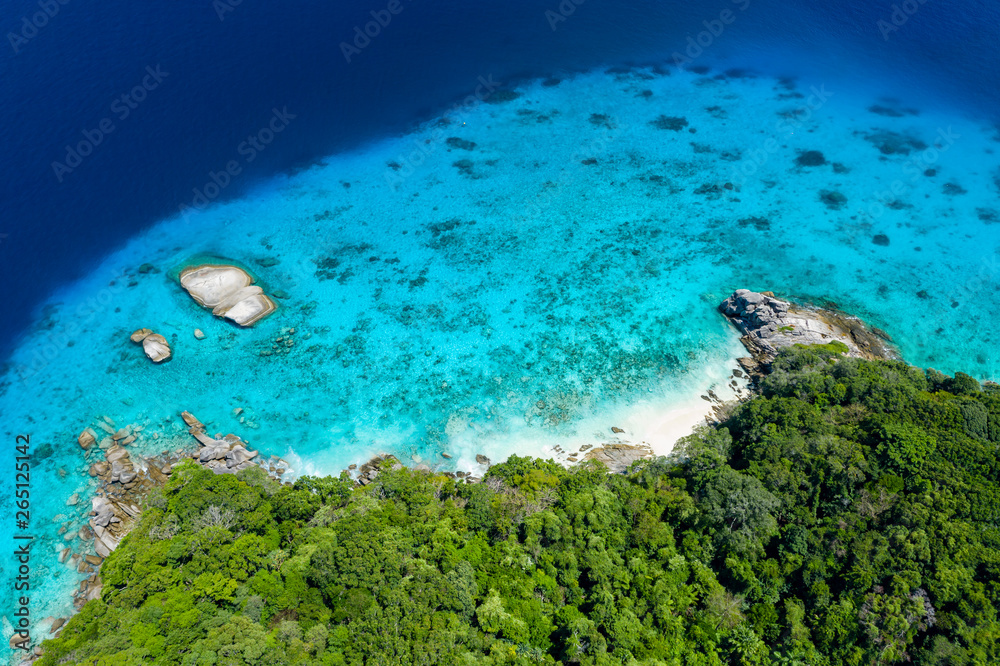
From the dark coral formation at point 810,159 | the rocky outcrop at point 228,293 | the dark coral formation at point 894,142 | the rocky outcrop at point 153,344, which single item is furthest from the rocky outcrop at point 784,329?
the rocky outcrop at point 153,344

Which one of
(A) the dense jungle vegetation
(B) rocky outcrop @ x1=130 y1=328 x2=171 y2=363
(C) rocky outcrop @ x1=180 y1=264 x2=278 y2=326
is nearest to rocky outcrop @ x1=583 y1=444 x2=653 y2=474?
(A) the dense jungle vegetation

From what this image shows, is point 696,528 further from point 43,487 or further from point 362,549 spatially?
point 43,487

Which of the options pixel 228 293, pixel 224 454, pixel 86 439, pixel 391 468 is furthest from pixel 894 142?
pixel 86 439

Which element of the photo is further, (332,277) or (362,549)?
(332,277)

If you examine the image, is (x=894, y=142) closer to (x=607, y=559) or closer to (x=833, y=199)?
(x=833, y=199)

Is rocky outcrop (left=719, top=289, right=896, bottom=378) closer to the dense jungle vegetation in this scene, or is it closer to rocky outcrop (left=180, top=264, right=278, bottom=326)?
the dense jungle vegetation

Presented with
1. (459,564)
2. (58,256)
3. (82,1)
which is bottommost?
(459,564)

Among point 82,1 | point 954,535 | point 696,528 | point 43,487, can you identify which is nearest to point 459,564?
point 696,528
